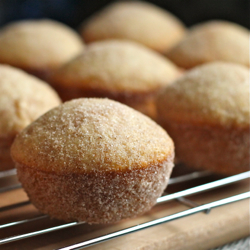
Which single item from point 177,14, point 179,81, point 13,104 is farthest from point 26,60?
point 177,14

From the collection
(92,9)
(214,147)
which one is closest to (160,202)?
(214,147)

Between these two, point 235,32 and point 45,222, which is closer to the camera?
point 45,222

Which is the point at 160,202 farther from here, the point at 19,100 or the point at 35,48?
the point at 35,48

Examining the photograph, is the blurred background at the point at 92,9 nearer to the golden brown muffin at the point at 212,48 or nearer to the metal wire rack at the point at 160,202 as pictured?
the golden brown muffin at the point at 212,48

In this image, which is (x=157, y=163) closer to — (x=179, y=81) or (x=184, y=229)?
(x=184, y=229)

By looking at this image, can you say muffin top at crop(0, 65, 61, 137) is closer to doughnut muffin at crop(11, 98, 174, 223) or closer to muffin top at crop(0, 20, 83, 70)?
doughnut muffin at crop(11, 98, 174, 223)
